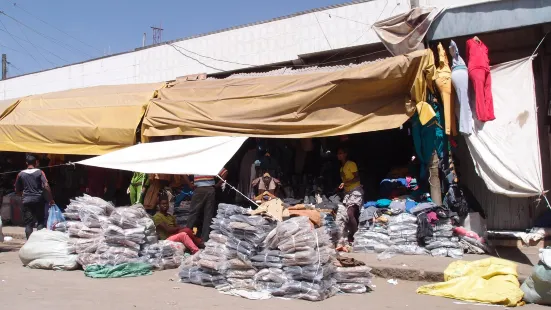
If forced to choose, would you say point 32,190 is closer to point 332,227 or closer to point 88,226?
point 88,226

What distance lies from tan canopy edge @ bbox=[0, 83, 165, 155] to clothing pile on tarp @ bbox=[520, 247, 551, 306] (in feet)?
23.4

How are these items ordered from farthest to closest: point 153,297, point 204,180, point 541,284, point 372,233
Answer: point 204,180 → point 372,233 → point 153,297 → point 541,284

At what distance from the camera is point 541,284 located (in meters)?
5.86

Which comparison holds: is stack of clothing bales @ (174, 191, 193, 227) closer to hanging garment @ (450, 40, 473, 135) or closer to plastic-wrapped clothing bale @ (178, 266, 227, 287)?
plastic-wrapped clothing bale @ (178, 266, 227, 287)

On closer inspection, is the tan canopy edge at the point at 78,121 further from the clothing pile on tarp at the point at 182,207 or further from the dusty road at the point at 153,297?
the dusty road at the point at 153,297

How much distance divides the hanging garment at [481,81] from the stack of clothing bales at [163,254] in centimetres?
504

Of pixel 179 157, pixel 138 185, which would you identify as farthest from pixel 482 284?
pixel 138 185

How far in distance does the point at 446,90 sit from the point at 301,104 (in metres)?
2.23

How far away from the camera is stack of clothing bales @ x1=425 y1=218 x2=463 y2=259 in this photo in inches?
313

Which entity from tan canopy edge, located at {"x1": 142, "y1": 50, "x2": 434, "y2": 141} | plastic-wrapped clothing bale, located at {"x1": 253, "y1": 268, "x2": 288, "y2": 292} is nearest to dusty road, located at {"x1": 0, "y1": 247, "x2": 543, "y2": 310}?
plastic-wrapped clothing bale, located at {"x1": 253, "y1": 268, "x2": 288, "y2": 292}

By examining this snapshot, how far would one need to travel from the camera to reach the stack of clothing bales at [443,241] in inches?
313

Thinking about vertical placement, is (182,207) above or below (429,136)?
below

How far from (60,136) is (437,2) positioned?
825 centimetres

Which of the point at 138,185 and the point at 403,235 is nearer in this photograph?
the point at 403,235
